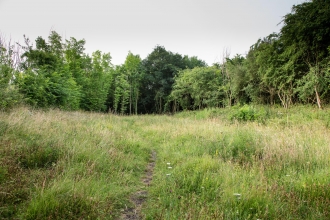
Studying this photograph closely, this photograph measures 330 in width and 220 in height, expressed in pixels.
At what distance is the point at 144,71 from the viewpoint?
118ft

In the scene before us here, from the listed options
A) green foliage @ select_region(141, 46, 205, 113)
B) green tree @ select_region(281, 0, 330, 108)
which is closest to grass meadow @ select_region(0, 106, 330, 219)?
green tree @ select_region(281, 0, 330, 108)

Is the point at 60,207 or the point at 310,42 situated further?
the point at 310,42

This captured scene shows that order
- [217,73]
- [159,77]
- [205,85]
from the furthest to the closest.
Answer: [159,77] < [205,85] < [217,73]

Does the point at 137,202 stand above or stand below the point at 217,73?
below

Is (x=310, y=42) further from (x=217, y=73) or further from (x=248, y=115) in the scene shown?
(x=217, y=73)

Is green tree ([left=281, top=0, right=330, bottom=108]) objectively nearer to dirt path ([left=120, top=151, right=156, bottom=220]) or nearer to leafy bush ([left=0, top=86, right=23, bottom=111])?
dirt path ([left=120, top=151, right=156, bottom=220])

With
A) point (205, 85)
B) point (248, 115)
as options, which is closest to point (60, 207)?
point (248, 115)

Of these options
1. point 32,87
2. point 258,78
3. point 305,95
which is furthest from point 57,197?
point 258,78

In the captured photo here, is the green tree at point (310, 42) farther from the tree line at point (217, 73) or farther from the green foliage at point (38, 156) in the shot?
the green foliage at point (38, 156)

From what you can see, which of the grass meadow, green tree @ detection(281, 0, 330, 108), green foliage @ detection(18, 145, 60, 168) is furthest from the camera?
Result: green tree @ detection(281, 0, 330, 108)

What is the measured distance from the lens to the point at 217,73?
21.7 meters

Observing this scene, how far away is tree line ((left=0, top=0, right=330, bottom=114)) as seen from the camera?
A: 1084cm

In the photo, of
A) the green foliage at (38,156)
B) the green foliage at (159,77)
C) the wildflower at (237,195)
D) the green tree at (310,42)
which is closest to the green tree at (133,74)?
the green foliage at (159,77)

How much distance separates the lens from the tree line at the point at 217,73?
10.8 m
